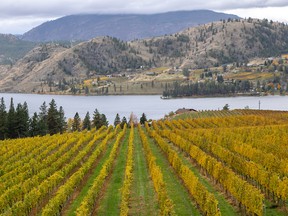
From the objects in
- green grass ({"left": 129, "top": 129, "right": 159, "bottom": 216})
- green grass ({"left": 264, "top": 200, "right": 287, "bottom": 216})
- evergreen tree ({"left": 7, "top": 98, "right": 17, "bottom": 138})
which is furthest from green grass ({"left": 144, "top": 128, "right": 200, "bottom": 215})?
evergreen tree ({"left": 7, "top": 98, "right": 17, "bottom": 138})

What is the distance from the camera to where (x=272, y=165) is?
4003 centimetres

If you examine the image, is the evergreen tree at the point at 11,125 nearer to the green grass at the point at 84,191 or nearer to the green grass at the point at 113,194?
the green grass at the point at 84,191

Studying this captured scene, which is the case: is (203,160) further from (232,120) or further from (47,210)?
(232,120)

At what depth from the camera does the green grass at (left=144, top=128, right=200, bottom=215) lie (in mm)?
32031

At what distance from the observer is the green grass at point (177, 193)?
32.0 metres

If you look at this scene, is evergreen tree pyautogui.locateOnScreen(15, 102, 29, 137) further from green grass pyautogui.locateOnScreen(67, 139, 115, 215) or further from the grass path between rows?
green grass pyautogui.locateOnScreen(67, 139, 115, 215)

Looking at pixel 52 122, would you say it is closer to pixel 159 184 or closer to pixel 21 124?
pixel 21 124

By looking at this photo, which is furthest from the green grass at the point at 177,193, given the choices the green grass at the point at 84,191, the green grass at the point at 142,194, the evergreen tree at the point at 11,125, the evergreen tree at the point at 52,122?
A: the evergreen tree at the point at 52,122

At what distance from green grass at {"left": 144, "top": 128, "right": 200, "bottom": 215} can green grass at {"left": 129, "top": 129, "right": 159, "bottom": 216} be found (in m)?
1.64

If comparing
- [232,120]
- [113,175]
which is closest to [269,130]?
[232,120]

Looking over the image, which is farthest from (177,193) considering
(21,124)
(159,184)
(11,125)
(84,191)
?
(11,125)

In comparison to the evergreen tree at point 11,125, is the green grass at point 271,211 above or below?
below

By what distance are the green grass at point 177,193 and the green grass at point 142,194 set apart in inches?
64.7

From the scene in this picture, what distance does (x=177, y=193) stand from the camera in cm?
3672
